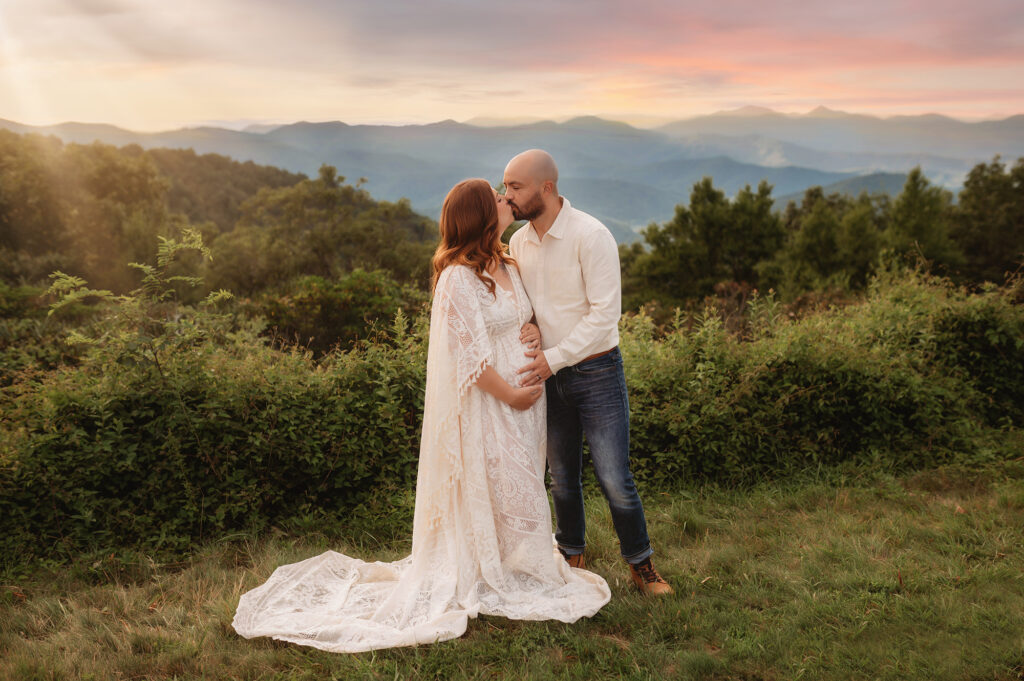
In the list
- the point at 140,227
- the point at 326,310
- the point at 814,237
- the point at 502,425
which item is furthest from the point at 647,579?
the point at 814,237

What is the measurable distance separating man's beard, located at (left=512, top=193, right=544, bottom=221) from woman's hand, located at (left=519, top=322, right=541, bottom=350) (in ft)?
1.89

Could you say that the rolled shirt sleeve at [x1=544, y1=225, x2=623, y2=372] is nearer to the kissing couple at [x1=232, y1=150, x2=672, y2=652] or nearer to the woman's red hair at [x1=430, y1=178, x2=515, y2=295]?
the kissing couple at [x1=232, y1=150, x2=672, y2=652]

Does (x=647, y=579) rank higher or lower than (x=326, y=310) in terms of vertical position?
higher

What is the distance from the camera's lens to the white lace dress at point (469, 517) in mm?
3195

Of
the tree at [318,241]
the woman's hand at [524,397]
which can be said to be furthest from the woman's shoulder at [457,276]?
the tree at [318,241]

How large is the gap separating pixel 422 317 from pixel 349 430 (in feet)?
4.36

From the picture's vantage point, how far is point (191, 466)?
425 centimetres

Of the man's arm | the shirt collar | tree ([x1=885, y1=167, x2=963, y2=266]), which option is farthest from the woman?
tree ([x1=885, y1=167, x2=963, y2=266])

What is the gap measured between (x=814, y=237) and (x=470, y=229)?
Result: 137 ft

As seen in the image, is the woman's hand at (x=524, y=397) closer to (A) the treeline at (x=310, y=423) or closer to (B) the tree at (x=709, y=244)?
(A) the treeline at (x=310, y=423)

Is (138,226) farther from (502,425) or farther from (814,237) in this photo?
(814,237)

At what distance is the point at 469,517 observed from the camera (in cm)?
334

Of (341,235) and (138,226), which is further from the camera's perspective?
(341,235)

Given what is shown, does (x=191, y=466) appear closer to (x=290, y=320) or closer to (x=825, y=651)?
(x=825, y=651)
